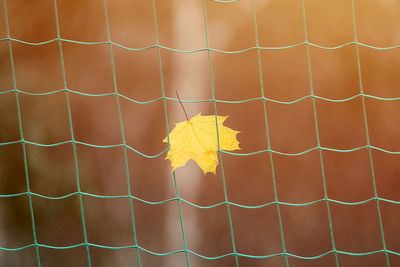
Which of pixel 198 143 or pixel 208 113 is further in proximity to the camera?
pixel 208 113

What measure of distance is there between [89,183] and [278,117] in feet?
2.28

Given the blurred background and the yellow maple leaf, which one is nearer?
the yellow maple leaf

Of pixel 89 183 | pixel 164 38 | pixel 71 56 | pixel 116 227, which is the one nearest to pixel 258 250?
pixel 116 227

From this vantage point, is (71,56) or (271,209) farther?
(71,56)

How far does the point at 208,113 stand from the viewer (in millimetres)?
1474

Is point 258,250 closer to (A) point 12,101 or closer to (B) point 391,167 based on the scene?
(B) point 391,167

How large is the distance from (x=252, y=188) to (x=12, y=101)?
912mm

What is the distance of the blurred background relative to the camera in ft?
4.63

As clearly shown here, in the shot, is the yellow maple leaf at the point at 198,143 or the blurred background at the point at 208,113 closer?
the yellow maple leaf at the point at 198,143

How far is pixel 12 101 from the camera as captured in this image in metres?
1.54

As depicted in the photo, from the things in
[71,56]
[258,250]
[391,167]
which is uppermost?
[71,56]

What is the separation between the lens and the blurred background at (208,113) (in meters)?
1.41

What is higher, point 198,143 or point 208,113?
point 208,113

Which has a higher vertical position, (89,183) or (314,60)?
(314,60)
